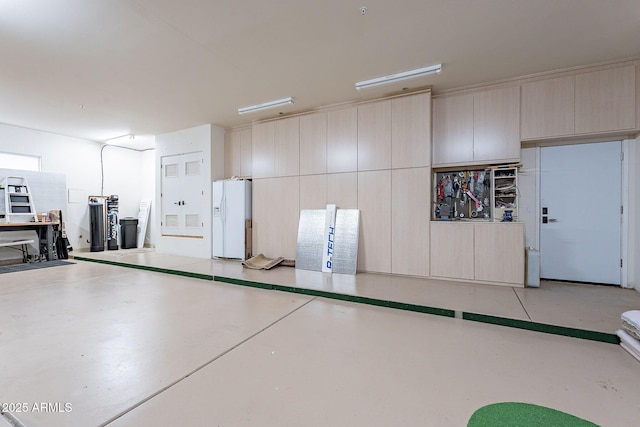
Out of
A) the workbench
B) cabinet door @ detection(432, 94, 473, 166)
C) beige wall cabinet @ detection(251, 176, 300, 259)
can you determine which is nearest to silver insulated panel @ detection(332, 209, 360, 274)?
beige wall cabinet @ detection(251, 176, 300, 259)

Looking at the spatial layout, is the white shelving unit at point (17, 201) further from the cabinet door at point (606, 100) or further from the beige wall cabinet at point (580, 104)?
the cabinet door at point (606, 100)

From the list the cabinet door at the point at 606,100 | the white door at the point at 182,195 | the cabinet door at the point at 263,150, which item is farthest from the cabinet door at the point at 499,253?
the white door at the point at 182,195

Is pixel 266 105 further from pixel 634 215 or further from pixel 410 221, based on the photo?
pixel 634 215

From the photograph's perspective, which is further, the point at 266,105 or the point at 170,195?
the point at 170,195

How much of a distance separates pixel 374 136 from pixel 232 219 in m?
3.61

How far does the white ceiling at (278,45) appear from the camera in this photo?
2836 millimetres

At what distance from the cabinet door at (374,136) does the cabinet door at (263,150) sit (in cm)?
198

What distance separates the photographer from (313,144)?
5598 millimetres

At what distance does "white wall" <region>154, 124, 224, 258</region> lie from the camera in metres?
6.72

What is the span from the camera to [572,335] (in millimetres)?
2629

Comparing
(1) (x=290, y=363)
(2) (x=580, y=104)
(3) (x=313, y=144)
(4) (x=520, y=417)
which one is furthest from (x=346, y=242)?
(2) (x=580, y=104)

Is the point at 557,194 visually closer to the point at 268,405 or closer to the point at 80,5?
the point at 268,405

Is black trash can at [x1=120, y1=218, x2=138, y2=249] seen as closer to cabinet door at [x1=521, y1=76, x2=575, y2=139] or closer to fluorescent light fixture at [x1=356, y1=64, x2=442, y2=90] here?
fluorescent light fixture at [x1=356, y1=64, x2=442, y2=90]

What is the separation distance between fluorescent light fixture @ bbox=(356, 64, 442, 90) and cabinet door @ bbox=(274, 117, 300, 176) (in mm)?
1739
